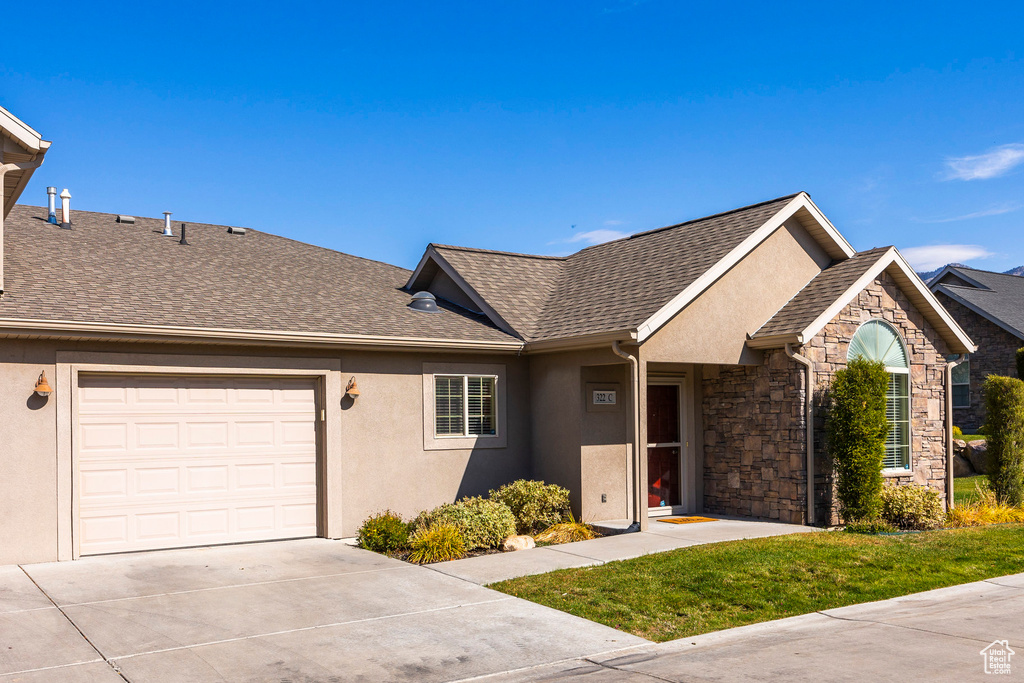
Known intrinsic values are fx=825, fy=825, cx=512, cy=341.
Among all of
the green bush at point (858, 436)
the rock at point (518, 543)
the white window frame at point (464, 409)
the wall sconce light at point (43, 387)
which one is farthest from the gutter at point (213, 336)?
the green bush at point (858, 436)

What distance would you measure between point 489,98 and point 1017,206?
19.5 metres

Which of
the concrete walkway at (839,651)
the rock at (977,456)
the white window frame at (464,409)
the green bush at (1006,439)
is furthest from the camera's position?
the rock at (977,456)

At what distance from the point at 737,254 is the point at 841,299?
71.2 inches

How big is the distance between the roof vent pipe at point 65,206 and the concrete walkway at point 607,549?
9.28 m

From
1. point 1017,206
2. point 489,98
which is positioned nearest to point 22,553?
point 489,98

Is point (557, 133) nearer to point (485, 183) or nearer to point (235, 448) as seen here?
point (485, 183)

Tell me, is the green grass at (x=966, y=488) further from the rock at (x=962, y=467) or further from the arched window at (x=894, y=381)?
the arched window at (x=894, y=381)

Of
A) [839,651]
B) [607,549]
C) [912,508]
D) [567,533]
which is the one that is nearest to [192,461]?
[567,533]

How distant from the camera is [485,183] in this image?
83.5 feet

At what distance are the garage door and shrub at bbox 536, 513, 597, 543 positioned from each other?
3468 mm

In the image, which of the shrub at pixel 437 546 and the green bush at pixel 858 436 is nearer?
the shrub at pixel 437 546

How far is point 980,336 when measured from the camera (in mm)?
26016

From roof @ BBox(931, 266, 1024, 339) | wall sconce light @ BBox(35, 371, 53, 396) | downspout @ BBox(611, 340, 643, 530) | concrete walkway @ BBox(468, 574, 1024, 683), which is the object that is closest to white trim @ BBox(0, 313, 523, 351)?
wall sconce light @ BBox(35, 371, 53, 396)

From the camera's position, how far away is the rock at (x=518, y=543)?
37.3ft
